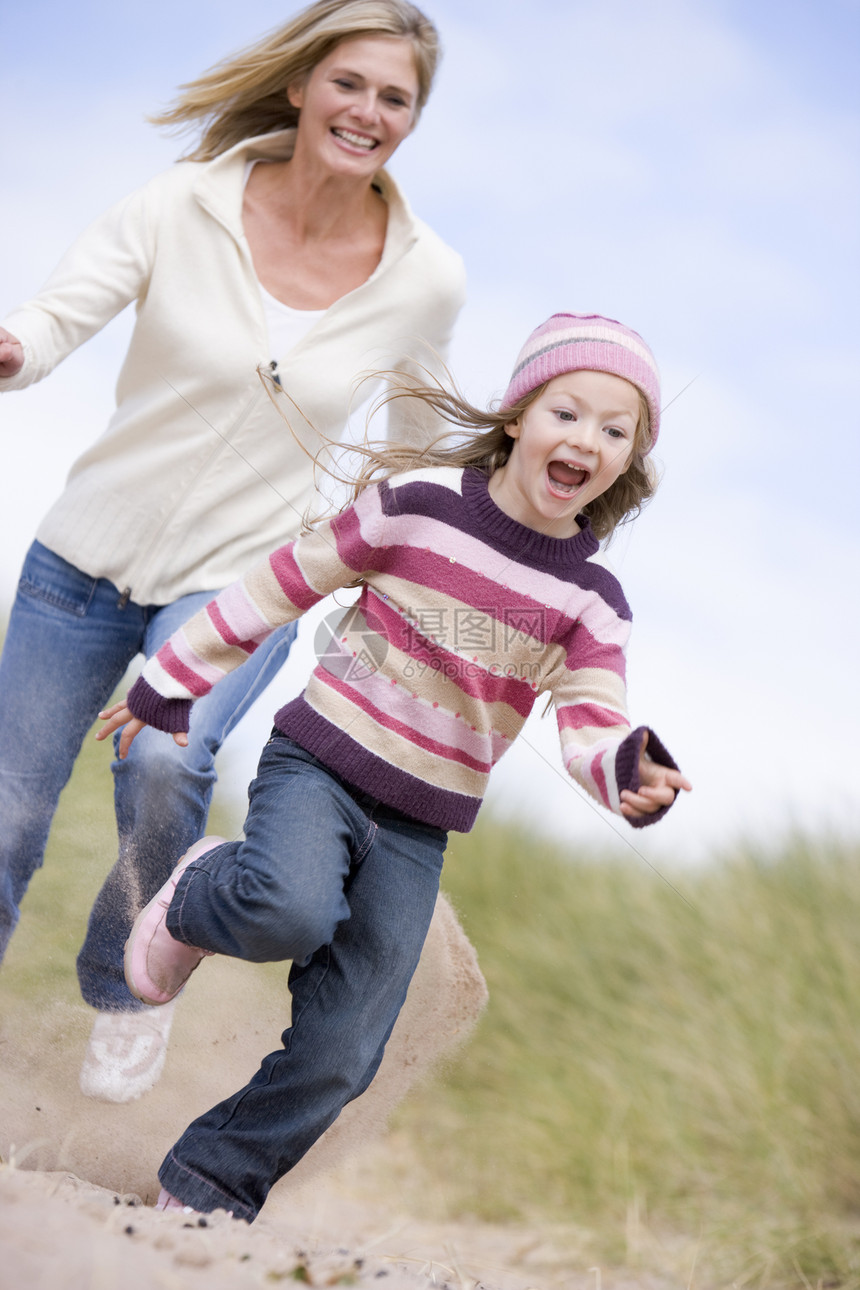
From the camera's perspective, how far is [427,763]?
6.42 ft

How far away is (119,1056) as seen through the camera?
8.71ft

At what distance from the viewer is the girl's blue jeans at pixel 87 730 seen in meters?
2.36

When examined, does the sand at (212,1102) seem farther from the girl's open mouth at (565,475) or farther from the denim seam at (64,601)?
the girl's open mouth at (565,475)

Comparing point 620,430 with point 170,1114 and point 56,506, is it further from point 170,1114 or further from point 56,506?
point 170,1114

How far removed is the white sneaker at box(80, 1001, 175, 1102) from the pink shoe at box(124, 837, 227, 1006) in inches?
25.8

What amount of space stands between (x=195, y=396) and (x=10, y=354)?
415 mm

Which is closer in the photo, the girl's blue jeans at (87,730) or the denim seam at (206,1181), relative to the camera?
the denim seam at (206,1181)

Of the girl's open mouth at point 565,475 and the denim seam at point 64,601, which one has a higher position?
the girl's open mouth at point 565,475

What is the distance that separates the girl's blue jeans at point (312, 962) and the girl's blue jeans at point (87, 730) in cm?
37

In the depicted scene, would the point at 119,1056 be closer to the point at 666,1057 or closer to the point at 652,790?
the point at 652,790

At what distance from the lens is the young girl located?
1932 millimetres

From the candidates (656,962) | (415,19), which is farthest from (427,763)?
(656,962)

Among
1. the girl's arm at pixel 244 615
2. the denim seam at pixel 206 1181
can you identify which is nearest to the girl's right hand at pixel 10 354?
the girl's arm at pixel 244 615

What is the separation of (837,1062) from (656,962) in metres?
1.09
